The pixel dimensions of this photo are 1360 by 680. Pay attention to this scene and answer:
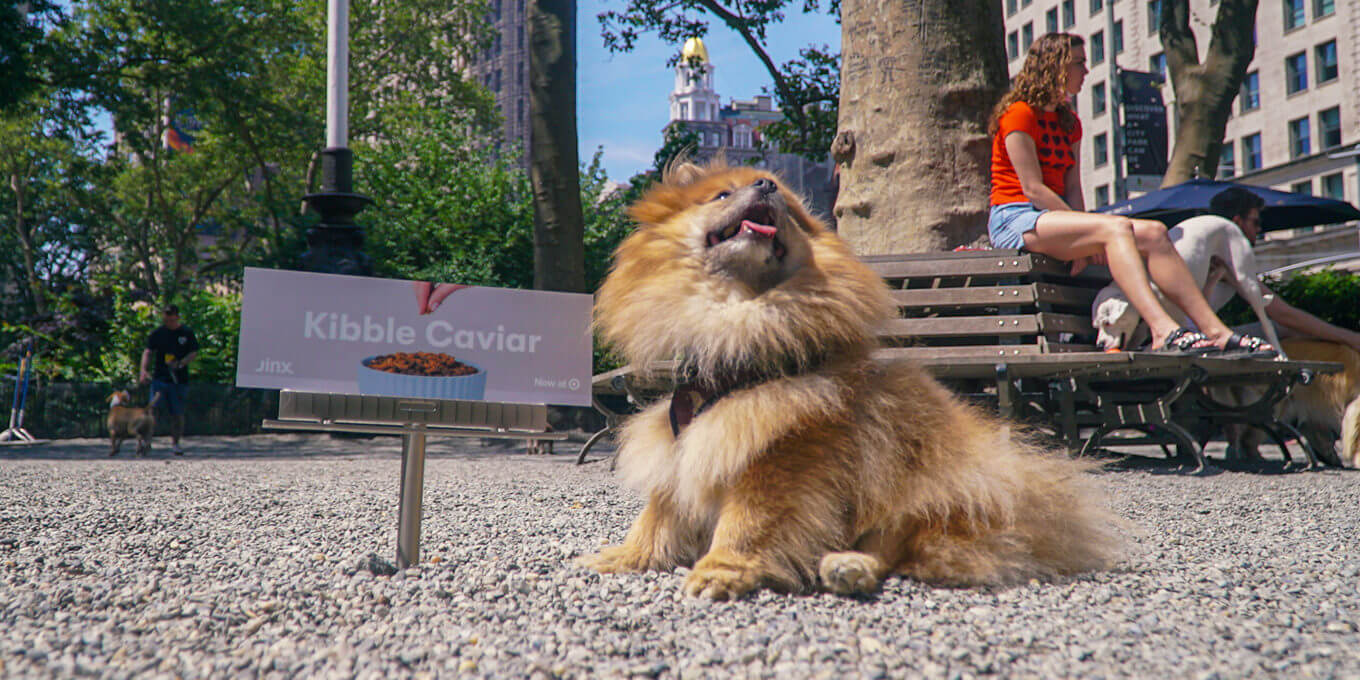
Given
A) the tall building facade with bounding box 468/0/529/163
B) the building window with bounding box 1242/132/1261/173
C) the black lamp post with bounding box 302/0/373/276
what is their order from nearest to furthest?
the black lamp post with bounding box 302/0/373/276
the building window with bounding box 1242/132/1261/173
the tall building facade with bounding box 468/0/529/163

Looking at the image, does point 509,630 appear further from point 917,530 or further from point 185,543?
point 185,543

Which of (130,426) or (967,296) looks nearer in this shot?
(967,296)

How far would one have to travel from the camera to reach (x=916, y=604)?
7.08 feet

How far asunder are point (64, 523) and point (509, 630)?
2946 millimetres

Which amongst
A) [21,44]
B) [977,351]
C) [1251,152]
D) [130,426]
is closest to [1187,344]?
[977,351]

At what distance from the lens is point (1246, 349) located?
4.45 m

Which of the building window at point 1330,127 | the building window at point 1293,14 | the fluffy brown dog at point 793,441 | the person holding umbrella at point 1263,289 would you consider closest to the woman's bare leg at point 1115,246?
the person holding umbrella at point 1263,289

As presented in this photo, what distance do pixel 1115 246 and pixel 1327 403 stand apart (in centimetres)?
318

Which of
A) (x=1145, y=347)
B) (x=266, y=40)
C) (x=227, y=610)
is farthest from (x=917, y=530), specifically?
(x=266, y=40)

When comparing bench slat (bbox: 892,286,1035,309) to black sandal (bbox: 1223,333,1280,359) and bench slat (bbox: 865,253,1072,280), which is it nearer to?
bench slat (bbox: 865,253,1072,280)

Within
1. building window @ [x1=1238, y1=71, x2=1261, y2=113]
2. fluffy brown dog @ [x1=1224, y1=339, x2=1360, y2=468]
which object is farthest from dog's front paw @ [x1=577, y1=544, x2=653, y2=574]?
building window @ [x1=1238, y1=71, x2=1261, y2=113]

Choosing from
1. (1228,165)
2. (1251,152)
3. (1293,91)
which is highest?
(1293,91)

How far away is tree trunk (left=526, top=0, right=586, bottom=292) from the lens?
10.1m

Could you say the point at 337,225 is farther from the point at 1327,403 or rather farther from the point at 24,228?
the point at 24,228
